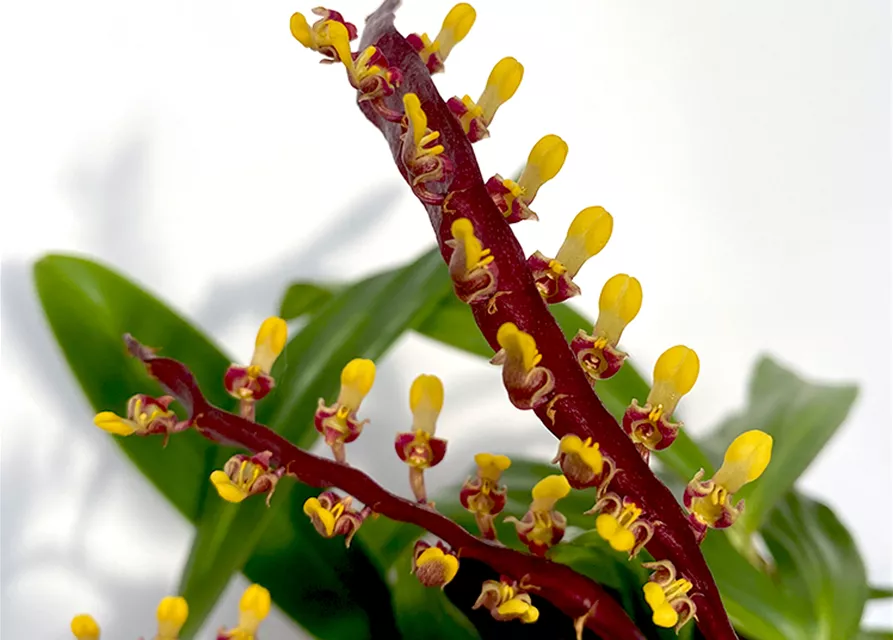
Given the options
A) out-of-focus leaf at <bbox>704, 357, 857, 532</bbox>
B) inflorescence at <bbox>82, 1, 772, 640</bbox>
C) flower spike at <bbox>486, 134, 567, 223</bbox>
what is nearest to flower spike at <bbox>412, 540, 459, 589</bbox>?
inflorescence at <bbox>82, 1, 772, 640</bbox>

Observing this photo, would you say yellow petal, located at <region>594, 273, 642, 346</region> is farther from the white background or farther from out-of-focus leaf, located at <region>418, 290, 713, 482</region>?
the white background

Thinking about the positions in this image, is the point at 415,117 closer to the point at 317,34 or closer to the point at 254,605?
the point at 317,34

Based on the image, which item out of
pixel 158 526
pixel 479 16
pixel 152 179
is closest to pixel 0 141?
pixel 152 179

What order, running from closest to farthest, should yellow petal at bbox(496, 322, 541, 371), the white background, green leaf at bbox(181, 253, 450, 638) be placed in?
1. yellow petal at bbox(496, 322, 541, 371)
2. green leaf at bbox(181, 253, 450, 638)
3. the white background

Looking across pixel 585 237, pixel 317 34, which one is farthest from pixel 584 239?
pixel 317 34

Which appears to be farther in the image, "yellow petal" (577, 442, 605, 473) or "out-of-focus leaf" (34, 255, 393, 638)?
"out-of-focus leaf" (34, 255, 393, 638)

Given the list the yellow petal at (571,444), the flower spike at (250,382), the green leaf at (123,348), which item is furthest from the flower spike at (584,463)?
the green leaf at (123,348)
